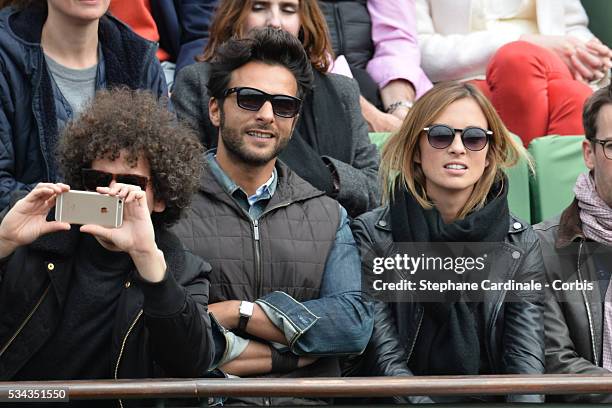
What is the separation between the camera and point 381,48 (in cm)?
544

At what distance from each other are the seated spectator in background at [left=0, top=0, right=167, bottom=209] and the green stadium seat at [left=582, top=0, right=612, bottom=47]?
281 centimetres

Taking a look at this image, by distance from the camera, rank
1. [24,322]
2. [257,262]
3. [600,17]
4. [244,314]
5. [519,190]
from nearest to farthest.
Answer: [24,322]
[244,314]
[257,262]
[519,190]
[600,17]

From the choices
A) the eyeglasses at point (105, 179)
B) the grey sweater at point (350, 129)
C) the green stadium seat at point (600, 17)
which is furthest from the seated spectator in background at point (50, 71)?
the green stadium seat at point (600, 17)

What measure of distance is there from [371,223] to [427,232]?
0.20 m

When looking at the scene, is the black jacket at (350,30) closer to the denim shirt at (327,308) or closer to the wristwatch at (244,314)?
the denim shirt at (327,308)

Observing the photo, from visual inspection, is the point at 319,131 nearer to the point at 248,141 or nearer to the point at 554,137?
the point at 248,141

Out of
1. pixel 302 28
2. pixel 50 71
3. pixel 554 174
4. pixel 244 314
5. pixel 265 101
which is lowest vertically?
pixel 244 314

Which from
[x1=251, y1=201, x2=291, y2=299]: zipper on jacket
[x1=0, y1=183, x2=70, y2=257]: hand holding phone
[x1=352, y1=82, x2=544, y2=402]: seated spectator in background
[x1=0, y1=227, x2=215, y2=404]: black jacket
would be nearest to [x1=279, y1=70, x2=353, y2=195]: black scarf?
[x1=352, y1=82, x2=544, y2=402]: seated spectator in background

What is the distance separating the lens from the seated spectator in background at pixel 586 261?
373cm

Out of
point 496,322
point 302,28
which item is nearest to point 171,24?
point 302,28

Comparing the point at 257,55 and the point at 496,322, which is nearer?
the point at 496,322

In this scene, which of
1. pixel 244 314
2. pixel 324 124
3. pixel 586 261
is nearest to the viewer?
pixel 244 314

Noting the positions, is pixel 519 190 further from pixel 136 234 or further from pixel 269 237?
pixel 136 234

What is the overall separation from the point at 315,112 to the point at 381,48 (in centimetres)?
109
